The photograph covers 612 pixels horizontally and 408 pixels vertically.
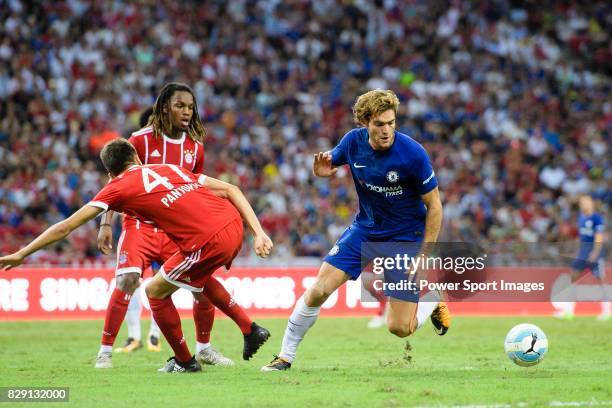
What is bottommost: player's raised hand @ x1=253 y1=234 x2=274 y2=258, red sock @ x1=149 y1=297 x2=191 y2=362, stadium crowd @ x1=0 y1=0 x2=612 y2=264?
red sock @ x1=149 y1=297 x2=191 y2=362

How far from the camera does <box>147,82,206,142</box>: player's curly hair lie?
1027 centimetres

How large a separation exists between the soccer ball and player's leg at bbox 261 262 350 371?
1.65 meters

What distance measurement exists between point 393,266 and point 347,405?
2241 mm

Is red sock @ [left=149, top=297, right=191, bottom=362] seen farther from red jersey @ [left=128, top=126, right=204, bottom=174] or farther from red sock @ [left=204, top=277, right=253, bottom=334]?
red jersey @ [left=128, top=126, right=204, bottom=174]

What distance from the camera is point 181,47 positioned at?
26.4 m

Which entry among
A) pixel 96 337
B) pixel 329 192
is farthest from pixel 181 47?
pixel 96 337

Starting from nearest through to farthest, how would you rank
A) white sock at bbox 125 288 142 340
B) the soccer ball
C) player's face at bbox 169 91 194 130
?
1. the soccer ball
2. player's face at bbox 169 91 194 130
3. white sock at bbox 125 288 142 340

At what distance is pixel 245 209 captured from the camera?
8719 millimetres

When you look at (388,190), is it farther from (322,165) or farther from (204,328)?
(204,328)

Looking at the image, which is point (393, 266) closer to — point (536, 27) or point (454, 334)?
point (454, 334)

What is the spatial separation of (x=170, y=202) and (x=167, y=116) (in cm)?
195

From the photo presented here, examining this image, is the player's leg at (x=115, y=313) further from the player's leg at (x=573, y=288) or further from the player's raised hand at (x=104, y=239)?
the player's leg at (x=573, y=288)

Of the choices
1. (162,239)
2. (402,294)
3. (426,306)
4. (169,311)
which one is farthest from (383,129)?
(162,239)

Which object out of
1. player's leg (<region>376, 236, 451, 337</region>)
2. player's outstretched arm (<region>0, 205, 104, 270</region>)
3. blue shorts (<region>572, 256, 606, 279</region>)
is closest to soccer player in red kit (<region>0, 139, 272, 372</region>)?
player's outstretched arm (<region>0, 205, 104, 270</region>)
